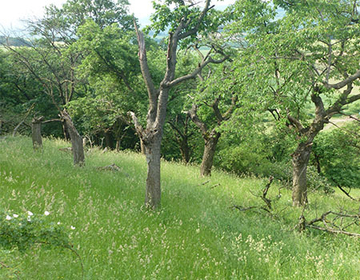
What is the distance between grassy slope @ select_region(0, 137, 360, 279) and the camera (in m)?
4.11

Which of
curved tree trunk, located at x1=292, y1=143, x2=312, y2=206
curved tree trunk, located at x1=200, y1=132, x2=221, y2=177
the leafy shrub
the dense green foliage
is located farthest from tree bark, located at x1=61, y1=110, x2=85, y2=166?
the leafy shrub

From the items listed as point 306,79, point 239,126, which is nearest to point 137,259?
point 239,126

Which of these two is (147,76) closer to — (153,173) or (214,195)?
(153,173)

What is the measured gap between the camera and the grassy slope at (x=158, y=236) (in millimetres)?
4105

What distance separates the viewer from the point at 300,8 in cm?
915

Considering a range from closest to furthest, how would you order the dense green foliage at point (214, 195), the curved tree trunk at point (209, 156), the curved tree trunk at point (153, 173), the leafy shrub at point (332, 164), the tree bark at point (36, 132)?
the dense green foliage at point (214, 195) → the curved tree trunk at point (153, 173) → the tree bark at point (36, 132) → the curved tree trunk at point (209, 156) → the leafy shrub at point (332, 164)

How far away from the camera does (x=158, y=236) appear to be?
17.6ft

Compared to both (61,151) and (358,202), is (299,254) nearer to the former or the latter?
(358,202)

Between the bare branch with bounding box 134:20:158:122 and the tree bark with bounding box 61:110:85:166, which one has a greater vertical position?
the bare branch with bounding box 134:20:158:122

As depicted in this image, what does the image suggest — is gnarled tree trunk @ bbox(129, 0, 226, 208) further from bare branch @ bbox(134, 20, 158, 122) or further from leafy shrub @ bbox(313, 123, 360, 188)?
leafy shrub @ bbox(313, 123, 360, 188)

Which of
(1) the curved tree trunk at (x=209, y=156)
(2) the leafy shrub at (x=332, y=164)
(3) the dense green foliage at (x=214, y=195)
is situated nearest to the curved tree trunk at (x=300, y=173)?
(3) the dense green foliage at (x=214, y=195)

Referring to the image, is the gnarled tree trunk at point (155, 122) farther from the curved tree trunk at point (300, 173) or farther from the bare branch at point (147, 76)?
the curved tree trunk at point (300, 173)

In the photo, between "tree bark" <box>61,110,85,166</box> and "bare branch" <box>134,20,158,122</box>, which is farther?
"tree bark" <box>61,110,85,166</box>

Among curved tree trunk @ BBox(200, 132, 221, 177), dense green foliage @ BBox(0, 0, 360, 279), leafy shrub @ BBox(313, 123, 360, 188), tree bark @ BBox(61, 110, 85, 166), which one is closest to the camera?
dense green foliage @ BBox(0, 0, 360, 279)
